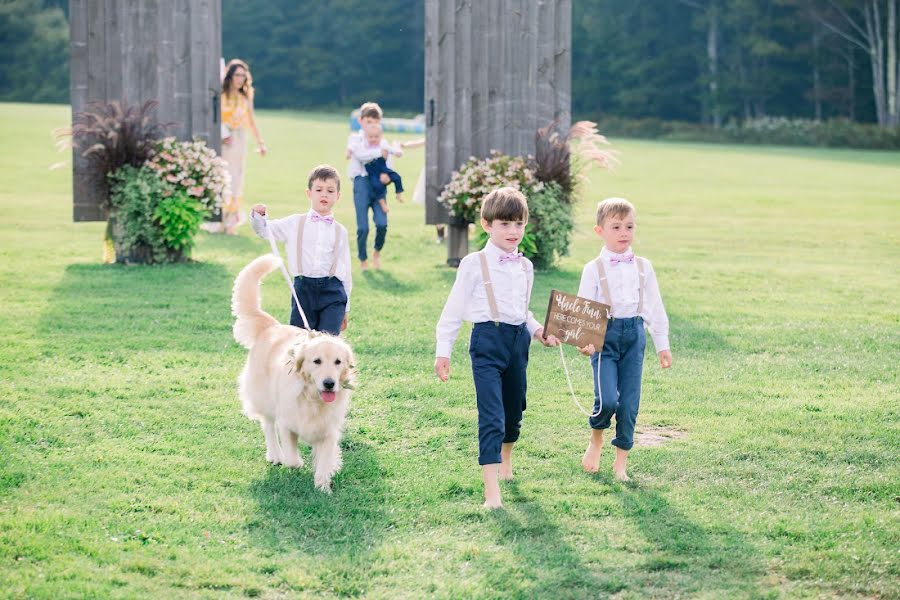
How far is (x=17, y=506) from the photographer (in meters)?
5.30

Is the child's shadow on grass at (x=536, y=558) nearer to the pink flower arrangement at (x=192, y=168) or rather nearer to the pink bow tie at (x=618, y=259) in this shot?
the pink bow tie at (x=618, y=259)

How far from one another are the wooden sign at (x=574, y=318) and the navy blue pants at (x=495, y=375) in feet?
0.58

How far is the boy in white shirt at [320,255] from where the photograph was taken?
23.2ft

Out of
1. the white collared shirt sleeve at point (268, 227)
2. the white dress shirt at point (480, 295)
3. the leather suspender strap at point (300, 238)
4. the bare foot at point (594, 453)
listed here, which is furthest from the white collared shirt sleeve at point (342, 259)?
the bare foot at point (594, 453)

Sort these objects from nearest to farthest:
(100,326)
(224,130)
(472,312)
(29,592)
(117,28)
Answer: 1. (29,592)
2. (472,312)
3. (100,326)
4. (117,28)
5. (224,130)

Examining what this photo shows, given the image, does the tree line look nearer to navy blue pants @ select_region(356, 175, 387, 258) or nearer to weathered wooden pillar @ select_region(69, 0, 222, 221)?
navy blue pants @ select_region(356, 175, 387, 258)

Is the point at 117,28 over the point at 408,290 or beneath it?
over

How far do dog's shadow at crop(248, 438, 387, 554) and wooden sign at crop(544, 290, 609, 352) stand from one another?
3.96 ft

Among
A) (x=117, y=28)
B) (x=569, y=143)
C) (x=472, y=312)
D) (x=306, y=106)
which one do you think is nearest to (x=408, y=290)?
(x=569, y=143)

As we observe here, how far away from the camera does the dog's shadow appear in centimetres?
503

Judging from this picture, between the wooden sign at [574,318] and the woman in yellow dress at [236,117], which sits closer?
the wooden sign at [574,318]

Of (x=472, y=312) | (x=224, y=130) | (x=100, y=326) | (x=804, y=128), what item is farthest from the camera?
(x=804, y=128)

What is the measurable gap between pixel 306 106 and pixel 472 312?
7300 cm

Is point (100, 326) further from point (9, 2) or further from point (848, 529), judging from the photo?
point (9, 2)
